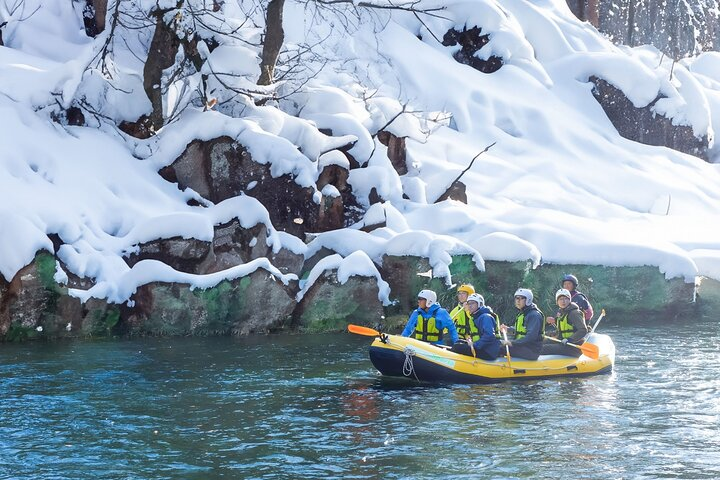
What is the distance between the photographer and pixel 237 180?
21.2 metres

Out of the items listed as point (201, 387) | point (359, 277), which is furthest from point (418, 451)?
point (359, 277)

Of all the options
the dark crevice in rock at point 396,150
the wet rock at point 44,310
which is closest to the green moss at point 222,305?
the wet rock at point 44,310

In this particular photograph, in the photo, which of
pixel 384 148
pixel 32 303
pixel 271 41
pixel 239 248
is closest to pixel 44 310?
pixel 32 303

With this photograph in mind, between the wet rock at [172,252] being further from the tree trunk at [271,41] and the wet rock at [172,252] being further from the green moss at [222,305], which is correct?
the tree trunk at [271,41]

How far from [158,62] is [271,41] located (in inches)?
119

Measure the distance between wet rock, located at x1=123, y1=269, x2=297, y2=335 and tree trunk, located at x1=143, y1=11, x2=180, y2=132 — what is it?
559 centimetres

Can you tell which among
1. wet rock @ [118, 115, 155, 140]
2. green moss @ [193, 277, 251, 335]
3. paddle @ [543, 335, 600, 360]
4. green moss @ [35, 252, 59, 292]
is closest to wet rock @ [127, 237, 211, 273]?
green moss @ [193, 277, 251, 335]

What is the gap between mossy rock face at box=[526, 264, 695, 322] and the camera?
22.5 metres

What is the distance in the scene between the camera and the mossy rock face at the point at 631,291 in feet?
73.9

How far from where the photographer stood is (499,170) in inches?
1201

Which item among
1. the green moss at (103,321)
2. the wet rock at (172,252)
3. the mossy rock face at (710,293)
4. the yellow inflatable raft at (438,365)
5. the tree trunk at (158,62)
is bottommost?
the yellow inflatable raft at (438,365)

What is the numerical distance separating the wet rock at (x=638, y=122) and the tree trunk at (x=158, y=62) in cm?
1906

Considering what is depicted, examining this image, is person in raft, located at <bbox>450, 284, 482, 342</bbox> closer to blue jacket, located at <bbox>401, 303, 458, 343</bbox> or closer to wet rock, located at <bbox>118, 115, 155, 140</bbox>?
blue jacket, located at <bbox>401, 303, 458, 343</bbox>

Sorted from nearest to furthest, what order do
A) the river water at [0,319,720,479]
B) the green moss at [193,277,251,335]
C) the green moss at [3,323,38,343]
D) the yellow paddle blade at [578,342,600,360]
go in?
the river water at [0,319,720,479]
the yellow paddle blade at [578,342,600,360]
the green moss at [3,323,38,343]
the green moss at [193,277,251,335]
